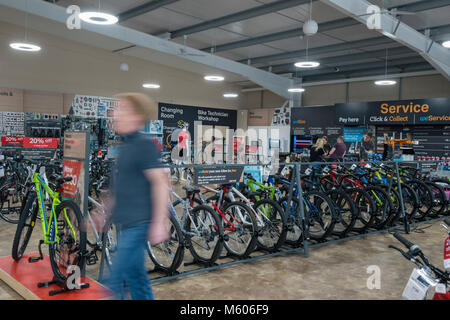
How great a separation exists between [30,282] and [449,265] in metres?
2.99

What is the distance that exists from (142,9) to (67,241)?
646cm

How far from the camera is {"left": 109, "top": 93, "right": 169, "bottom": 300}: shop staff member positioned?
2.08m

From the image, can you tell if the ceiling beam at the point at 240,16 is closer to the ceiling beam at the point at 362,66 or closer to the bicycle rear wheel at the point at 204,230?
the bicycle rear wheel at the point at 204,230

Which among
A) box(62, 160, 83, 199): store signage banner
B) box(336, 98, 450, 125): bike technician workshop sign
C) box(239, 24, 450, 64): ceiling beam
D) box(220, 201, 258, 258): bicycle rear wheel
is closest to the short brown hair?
box(62, 160, 83, 199): store signage banner

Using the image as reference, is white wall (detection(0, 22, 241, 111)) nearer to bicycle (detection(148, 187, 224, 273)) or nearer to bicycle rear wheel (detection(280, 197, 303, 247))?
bicycle (detection(148, 187, 224, 273))

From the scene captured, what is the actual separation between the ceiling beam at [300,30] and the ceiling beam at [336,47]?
164 centimetres

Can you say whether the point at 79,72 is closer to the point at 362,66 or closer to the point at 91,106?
the point at 91,106

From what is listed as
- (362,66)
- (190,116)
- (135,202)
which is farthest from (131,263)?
(190,116)

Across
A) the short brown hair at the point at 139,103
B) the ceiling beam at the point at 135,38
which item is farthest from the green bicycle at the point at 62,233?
the ceiling beam at the point at 135,38

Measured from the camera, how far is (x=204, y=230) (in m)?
3.76

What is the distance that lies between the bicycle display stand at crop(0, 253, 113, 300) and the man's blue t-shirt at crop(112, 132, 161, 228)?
99cm

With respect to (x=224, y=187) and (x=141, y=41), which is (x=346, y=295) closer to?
(x=224, y=187)

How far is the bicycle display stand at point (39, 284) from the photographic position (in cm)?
281

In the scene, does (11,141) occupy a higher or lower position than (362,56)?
lower
